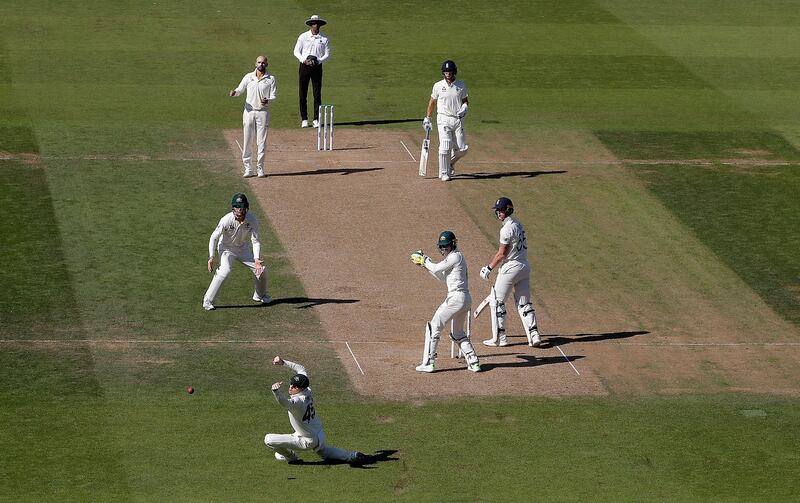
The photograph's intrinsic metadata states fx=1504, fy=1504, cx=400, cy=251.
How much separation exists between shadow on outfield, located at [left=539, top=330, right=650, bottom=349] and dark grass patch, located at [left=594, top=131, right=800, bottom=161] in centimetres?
993

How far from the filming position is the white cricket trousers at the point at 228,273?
77.2 feet

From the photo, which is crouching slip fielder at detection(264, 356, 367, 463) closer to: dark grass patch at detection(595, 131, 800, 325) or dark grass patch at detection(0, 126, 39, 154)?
dark grass patch at detection(595, 131, 800, 325)

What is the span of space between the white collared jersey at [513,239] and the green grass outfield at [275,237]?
2.78 meters

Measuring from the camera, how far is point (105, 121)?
33656 mm

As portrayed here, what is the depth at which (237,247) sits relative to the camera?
23766 mm

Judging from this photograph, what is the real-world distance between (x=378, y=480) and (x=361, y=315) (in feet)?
19.3

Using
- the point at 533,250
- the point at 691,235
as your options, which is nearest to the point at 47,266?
the point at 533,250

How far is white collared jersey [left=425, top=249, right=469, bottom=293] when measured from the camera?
825 inches

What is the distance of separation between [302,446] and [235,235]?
245 inches

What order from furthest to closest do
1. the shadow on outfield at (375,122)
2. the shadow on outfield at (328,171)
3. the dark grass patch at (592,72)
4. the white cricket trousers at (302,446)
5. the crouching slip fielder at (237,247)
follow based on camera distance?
the dark grass patch at (592,72)
the shadow on outfield at (375,122)
the shadow on outfield at (328,171)
the crouching slip fielder at (237,247)
the white cricket trousers at (302,446)

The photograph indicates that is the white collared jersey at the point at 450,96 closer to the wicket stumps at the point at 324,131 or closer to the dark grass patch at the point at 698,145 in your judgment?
the wicket stumps at the point at 324,131

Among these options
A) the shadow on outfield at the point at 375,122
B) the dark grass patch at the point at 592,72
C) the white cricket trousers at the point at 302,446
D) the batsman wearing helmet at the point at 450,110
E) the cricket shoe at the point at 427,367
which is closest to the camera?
the white cricket trousers at the point at 302,446

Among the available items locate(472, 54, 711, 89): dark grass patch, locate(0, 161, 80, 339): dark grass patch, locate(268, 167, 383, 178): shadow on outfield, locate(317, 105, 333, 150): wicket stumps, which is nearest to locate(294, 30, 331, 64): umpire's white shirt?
locate(317, 105, 333, 150): wicket stumps

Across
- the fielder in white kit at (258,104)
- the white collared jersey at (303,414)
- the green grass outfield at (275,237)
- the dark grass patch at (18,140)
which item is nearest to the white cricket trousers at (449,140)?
the green grass outfield at (275,237)
